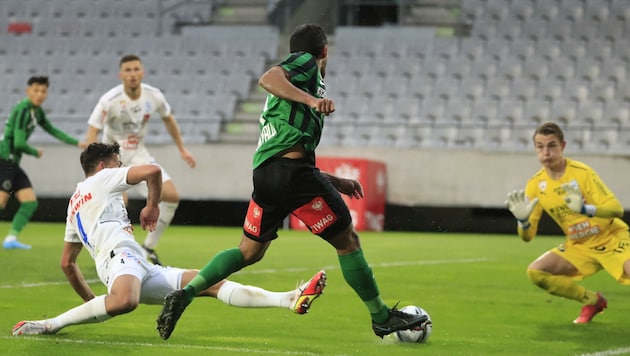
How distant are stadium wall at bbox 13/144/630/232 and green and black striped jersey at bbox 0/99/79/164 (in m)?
7.45

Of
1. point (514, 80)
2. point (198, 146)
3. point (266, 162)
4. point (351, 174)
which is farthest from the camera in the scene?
point (514, 80)

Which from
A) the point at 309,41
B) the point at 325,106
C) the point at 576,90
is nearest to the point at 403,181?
the point at 576,90

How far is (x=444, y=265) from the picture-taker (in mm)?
11914

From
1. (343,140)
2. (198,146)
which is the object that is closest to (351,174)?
(343,140)

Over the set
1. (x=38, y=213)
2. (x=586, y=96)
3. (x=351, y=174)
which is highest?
(x=586, y=96)

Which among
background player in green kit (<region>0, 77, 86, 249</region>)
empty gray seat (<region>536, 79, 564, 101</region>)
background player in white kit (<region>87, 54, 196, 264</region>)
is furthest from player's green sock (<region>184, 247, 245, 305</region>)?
empty gray seat (<region>536, 79, 564, 101</region>)

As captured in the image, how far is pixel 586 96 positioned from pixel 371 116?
4.41 m

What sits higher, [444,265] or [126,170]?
[126,170]

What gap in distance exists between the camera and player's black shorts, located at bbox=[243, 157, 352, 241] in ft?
18.5

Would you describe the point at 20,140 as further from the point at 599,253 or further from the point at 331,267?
the point at 599,253

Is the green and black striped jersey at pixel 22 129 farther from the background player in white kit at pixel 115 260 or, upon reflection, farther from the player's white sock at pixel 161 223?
the background player in white kit at pixel 115 260

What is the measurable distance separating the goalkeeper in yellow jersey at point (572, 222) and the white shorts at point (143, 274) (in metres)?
2.51

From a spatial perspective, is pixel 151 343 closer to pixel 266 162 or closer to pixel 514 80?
pixel 266 162

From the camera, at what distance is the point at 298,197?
18.6 feet
